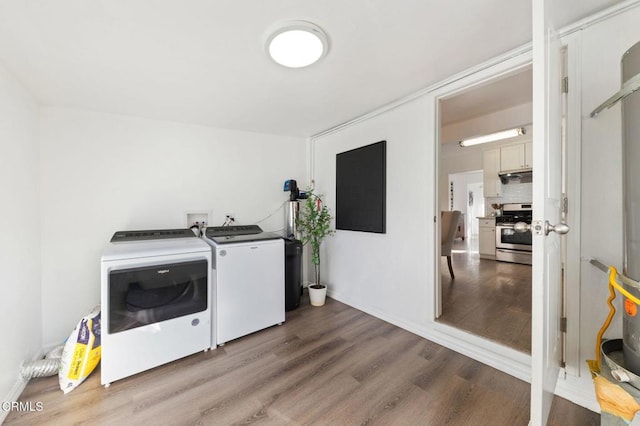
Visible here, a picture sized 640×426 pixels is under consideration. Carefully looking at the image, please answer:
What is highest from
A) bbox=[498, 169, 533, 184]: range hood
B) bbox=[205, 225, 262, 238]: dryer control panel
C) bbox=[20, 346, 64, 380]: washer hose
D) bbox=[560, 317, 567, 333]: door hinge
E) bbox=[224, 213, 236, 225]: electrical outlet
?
bbox=[498, 169, 533, 184]: range hood

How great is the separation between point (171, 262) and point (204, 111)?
146 cm

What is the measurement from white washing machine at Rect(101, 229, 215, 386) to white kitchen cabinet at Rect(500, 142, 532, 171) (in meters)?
5.15

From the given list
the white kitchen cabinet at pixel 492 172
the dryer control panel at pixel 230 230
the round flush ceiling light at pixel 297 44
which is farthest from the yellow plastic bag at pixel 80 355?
the white kitchen cabinet at pixel 492 172

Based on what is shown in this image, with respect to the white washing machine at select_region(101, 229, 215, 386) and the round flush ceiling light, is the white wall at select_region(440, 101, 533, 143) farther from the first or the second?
the white washing machine at select_region(101, 229, 215, 386)

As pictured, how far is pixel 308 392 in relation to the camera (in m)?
1.49

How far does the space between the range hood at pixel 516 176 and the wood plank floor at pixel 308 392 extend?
3985mm

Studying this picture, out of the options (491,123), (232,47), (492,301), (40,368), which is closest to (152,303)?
(40,368)

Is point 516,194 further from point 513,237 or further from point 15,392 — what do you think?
point 15,392

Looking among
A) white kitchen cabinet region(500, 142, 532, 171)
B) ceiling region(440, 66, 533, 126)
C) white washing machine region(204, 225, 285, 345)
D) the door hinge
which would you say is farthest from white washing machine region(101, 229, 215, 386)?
white kitchen cabinet region(500, 142, 532, 171)

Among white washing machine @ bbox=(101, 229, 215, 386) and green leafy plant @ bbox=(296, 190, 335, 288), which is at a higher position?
green leafy plant @ bbox=(296, 190, 335, 288)

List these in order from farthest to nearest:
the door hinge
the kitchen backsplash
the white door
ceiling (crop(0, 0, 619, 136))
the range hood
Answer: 1. the kitchen backsplash
2. the range hood
3. the door hinge
4. ceiling (crop(0, 0, 619, 136))
5. the white door

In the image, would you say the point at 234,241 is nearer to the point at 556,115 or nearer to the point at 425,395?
the point at 425,395

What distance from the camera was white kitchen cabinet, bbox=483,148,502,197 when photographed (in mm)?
4586

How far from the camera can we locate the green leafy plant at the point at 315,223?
2855mm
